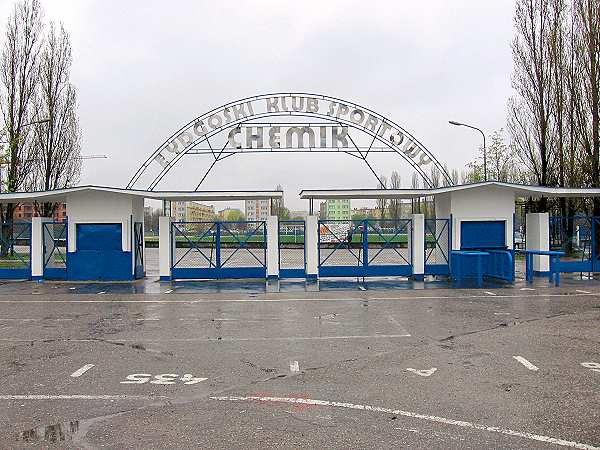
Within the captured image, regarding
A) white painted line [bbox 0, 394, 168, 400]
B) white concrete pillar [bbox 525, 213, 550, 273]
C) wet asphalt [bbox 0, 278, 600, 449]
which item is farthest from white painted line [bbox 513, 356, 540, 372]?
white concrete pillar [bbox 525, 213, 550, 273]

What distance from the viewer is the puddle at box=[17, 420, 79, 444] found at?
18.4ft

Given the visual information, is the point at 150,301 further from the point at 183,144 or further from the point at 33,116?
the point at 33,116

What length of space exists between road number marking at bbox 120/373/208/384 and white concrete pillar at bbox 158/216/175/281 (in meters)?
13.0

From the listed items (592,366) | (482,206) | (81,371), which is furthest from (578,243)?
(81,371)

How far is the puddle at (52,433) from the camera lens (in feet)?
18.4

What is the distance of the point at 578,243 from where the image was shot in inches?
1131

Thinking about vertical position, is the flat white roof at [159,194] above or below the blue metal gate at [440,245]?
above

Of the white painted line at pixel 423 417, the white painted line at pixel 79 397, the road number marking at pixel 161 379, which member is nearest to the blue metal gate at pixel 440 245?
the road number marking at pixel 161 379

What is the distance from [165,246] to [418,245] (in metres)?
8.87

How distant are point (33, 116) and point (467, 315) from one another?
A: 2702 cm

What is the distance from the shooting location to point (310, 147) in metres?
21.7

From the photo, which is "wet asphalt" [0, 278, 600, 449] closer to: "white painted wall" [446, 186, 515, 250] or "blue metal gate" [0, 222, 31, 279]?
"white painted wall" [446, 186, 515, 250]

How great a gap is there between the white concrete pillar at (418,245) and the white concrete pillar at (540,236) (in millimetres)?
4407

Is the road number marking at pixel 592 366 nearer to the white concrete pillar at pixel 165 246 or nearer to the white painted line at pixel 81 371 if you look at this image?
the white painted line at pixel 81 371
